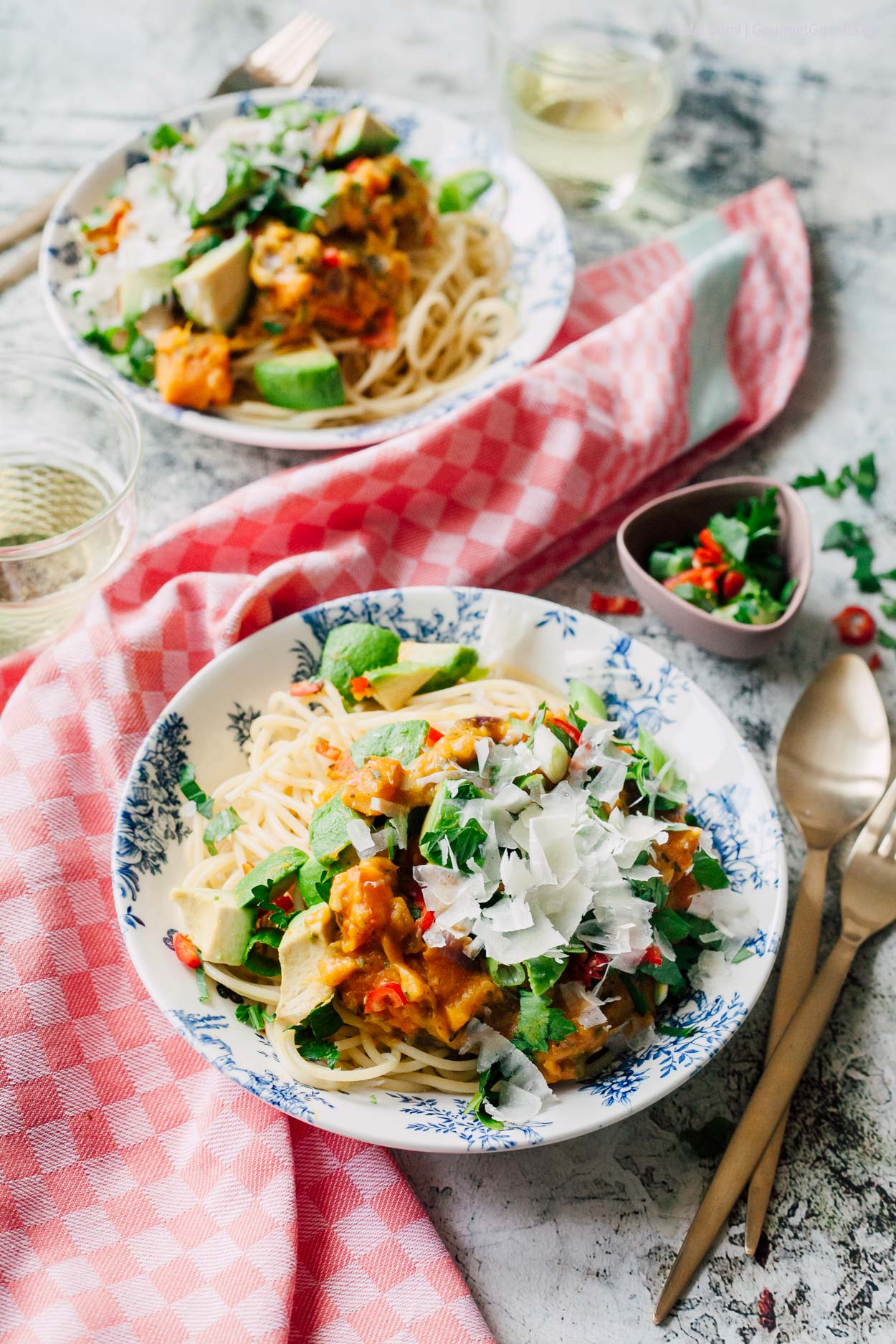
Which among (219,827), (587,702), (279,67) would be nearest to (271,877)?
(219,827)

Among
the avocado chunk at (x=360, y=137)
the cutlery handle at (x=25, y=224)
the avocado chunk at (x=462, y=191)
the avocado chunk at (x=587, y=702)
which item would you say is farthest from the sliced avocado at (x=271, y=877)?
the cutlery handle at (x=25, y=224)

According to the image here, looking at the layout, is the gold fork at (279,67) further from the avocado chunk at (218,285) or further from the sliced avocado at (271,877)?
the sliced avocado at (271,877)

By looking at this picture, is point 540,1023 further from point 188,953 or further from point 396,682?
point 396,682

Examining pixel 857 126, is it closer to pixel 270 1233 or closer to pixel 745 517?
pixel 745 517

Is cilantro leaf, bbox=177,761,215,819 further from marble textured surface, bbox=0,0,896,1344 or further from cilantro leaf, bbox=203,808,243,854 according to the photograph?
marble textured surface, bbox=0,0,896,1344

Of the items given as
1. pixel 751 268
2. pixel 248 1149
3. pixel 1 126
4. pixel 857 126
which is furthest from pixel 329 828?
pixel 857 126

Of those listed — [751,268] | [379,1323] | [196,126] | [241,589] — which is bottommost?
[379,1323]

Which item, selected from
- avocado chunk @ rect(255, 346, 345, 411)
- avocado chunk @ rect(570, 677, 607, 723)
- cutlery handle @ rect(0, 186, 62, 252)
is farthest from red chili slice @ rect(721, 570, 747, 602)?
Answer: cutlery handle @ rect(0, 186, 62, 252)

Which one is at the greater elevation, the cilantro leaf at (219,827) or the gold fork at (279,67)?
the gold fork at (279,67)
